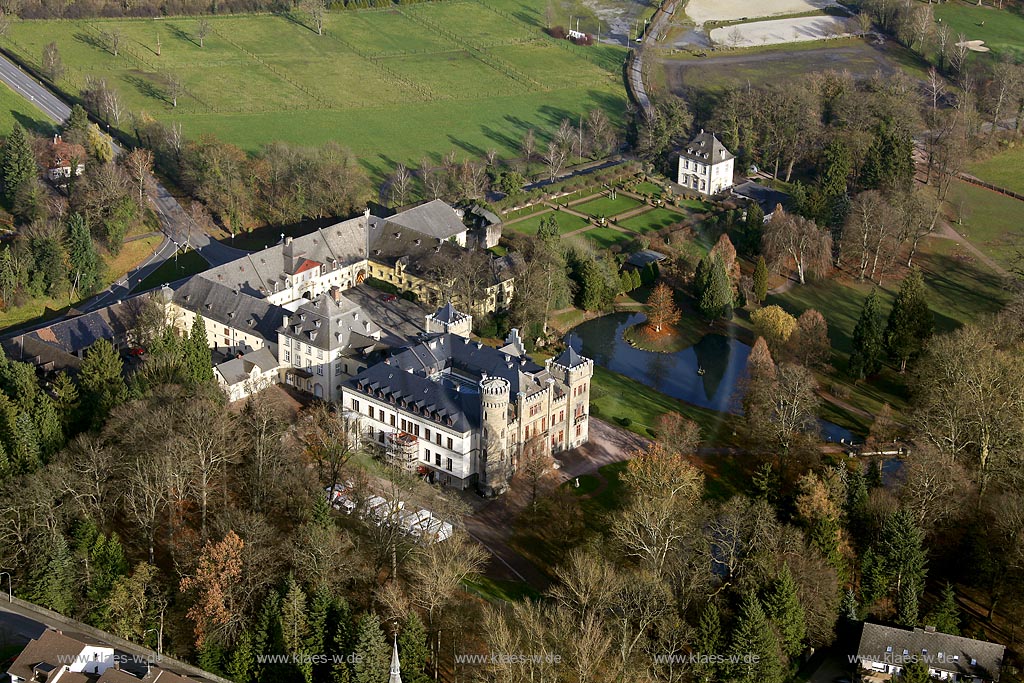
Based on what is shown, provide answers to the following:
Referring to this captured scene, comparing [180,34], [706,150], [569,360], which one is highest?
[569,360]

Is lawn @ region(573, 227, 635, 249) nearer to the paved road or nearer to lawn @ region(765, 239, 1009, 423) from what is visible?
lawn @ region(765, 239, 1009, 423)

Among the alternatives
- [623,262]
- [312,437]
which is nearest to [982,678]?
[312,437]

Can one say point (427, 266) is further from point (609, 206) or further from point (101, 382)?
point (101, 382)

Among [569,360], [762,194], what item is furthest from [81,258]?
[762,194]

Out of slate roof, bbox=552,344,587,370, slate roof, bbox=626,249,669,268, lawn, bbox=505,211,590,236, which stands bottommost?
lawn, bbox=505,211,590,236

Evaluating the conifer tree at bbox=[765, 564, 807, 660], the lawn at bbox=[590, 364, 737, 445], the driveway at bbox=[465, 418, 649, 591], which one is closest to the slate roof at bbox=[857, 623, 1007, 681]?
the conifer tree at bbox=[765, 564, 807, 660]

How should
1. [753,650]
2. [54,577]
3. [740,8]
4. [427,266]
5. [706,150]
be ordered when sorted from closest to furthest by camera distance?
[753,650] → [54,577] → [427,266] → [706,150] → [740,8]
